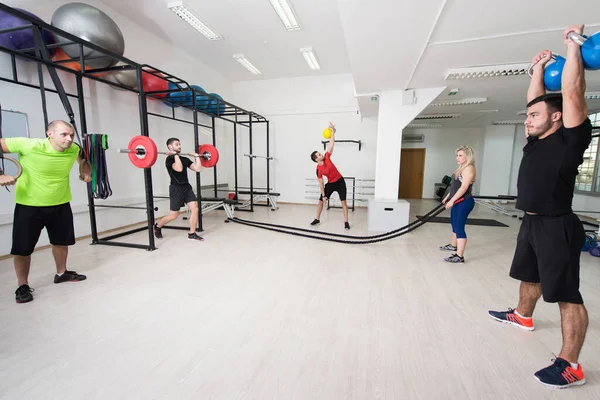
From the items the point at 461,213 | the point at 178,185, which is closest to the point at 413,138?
the point at 461,213

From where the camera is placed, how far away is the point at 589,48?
115cm

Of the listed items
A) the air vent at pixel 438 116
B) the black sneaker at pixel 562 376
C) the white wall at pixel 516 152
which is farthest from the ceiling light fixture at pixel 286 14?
the white wall at pixel 516 152

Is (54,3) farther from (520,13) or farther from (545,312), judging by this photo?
(545,312)

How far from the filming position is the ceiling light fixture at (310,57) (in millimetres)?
5812

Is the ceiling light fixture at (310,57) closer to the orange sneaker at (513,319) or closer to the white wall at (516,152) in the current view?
the orange sneaker at (513,319)

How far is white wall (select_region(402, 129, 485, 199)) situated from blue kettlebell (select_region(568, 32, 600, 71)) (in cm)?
915

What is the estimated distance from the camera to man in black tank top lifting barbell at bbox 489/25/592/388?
4.40ft

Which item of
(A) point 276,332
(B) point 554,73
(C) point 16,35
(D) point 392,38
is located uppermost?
(D) point 392,38

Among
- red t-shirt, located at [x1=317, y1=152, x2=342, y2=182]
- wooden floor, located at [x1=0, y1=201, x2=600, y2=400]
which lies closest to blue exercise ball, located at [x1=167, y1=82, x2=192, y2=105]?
red t-shirt, located at [x1=317, y1=152, x2=342, y2=182]

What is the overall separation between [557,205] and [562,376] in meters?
0.90

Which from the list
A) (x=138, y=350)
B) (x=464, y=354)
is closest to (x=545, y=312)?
(x=464, y=354)

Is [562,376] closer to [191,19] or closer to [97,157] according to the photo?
[97,157]

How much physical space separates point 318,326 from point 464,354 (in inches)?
36.5

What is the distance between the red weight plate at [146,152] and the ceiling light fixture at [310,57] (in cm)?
421
